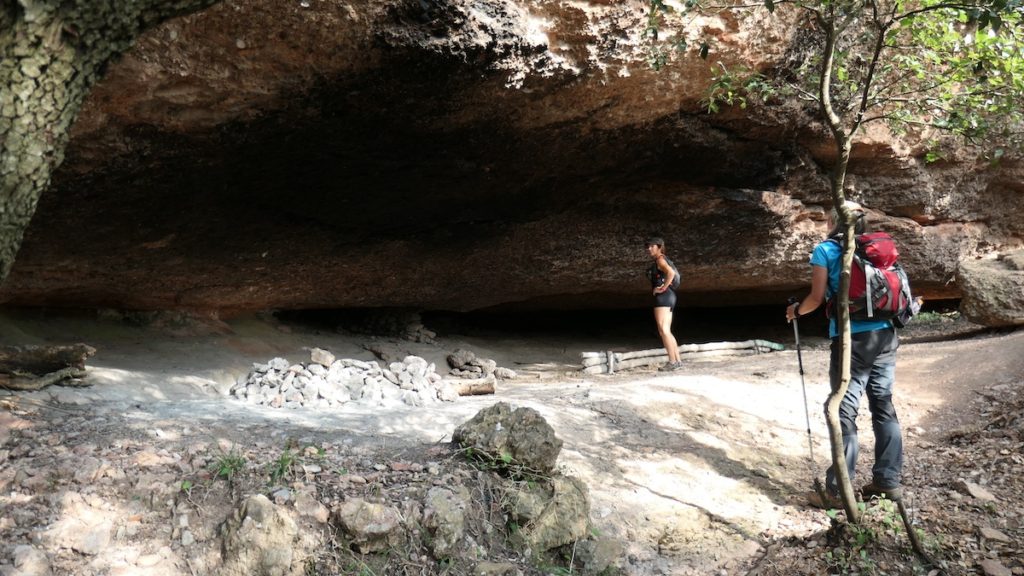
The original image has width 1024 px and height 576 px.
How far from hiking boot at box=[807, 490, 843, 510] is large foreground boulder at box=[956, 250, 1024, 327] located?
6.21 m

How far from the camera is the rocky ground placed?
3148mm

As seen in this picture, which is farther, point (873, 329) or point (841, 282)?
point (873, 329)

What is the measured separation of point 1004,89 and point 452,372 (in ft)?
19.1

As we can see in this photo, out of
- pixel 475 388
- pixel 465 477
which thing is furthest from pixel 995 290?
pixel 465 477

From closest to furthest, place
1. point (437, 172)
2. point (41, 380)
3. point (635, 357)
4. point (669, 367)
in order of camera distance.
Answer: point (41, 380), point (437, 172), point (669, 367), point (635, 357)

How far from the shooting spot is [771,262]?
9.47 m

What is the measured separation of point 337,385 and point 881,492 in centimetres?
394

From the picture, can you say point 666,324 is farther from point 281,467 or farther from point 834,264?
point 281,467

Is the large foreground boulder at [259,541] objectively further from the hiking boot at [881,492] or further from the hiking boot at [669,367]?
the hiking boot at [669,367]

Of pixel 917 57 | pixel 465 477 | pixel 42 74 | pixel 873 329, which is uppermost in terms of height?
pixel 917 57

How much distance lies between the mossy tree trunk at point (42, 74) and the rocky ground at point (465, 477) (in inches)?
57.0

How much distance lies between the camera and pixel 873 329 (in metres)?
4.00

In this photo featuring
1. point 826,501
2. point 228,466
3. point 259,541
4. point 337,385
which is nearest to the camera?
point 259,541

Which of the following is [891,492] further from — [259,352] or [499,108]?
[259,352]
